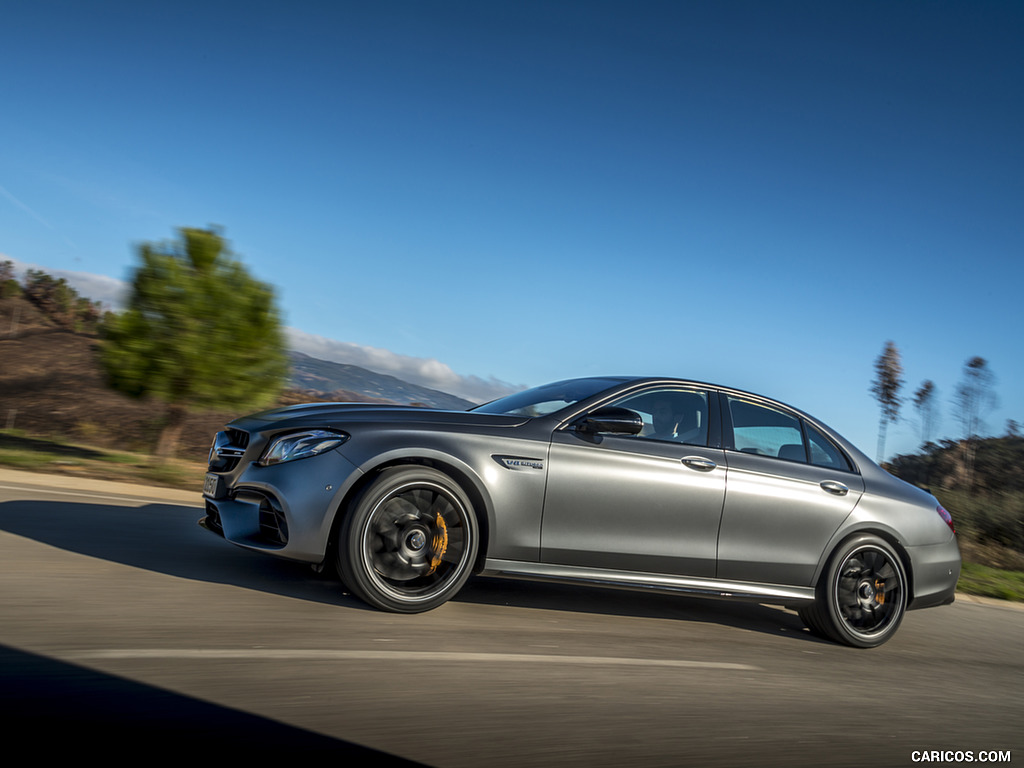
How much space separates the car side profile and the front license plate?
0.8 inches

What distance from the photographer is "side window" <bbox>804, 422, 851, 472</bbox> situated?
19.7ft

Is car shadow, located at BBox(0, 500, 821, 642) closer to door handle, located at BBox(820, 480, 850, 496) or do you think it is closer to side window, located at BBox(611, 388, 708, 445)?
door handle, located at BBox(820, 480, 850, 496)

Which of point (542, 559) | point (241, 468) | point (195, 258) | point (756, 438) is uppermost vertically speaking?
point (195, 258)

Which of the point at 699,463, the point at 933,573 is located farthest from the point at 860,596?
the point at 699,463

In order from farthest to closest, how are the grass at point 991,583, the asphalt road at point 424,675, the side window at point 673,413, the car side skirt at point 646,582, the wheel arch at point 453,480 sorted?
the grass at point 991,583 < the side window at point 673,413 < the car side skirt at point 646,582 < the wheel arch at point 453,480 < the asphalt road at point 424,675

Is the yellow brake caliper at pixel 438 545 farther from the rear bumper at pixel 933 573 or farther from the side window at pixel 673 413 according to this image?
the rear bumper at pixel 933 573

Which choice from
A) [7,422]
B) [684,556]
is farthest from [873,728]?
[7,422]

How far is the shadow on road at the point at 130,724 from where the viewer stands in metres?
2.56

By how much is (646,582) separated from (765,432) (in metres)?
1.59

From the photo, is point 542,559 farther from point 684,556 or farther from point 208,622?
point 208,622

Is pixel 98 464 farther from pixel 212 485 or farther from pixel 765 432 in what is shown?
pixel 765 432

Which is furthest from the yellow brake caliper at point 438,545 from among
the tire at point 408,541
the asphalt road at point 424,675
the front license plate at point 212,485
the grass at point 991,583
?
the grass at point 991,583

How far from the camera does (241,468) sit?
4.81 metres

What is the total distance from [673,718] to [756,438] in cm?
268
